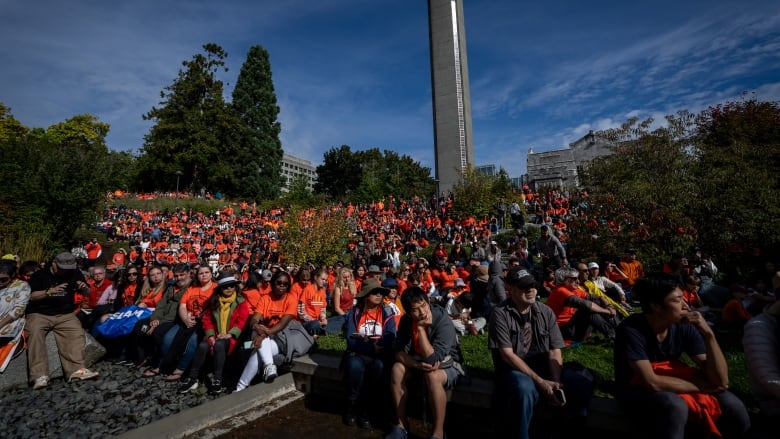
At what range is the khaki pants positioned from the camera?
4.69m

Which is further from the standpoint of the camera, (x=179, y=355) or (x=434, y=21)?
(x=434, y=21)

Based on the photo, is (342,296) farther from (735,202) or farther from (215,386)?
(735,202)

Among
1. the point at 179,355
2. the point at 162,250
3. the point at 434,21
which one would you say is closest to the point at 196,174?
the point at 162,250

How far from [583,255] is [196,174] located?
37609mm

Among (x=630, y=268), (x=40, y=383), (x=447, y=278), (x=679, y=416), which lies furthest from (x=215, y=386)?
(x=630, y=268)

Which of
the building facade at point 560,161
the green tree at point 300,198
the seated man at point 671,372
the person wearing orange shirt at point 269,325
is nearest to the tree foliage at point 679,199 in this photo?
the seated man at point 671,372

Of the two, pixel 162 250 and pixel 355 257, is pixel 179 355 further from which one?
pixel 162 250

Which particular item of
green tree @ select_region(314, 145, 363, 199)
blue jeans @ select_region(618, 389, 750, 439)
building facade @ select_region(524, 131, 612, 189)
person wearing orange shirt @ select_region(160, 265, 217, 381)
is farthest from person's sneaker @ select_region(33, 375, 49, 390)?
green tree @ select_region(314, 145, 363, 199)

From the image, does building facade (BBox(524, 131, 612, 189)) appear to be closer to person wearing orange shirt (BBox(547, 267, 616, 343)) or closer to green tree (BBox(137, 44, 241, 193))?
green tree (BBox(137, 44, 241, 193))

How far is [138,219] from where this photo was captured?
79.9 ft

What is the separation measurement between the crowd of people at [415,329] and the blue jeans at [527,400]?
0.01 meters

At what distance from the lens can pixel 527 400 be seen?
294 centimetres

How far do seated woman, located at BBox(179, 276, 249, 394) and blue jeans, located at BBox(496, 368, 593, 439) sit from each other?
3451 mm

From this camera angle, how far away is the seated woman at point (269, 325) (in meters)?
4.32
